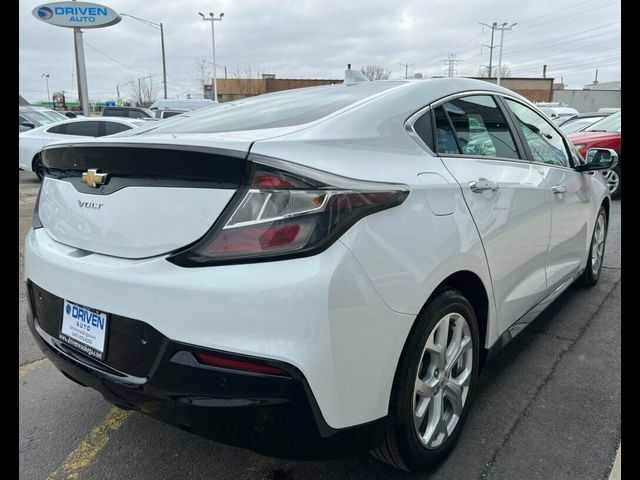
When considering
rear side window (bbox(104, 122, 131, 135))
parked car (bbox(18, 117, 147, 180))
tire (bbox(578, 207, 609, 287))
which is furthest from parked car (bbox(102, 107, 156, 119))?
tire (bbox(578, 207, 609, 287))

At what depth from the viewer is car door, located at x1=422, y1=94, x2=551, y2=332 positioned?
2.20 meters

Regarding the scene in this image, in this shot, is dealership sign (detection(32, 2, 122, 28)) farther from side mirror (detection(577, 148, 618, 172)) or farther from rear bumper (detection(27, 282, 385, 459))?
rear bumper (detection(27, 282, 385, 459))

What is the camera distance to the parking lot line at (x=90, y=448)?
2186 mm

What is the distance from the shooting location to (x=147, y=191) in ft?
5.50

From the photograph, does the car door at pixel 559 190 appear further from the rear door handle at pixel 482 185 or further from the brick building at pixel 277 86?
the brick building at pixel 277 86

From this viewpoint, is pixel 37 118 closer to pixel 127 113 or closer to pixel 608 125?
pixel 127 113

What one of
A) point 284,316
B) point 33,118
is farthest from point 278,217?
point 33,118

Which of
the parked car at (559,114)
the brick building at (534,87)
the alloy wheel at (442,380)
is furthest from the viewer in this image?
the brick building at (534,87)

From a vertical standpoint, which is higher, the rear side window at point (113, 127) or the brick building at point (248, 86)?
the brick building at point (248, 86)

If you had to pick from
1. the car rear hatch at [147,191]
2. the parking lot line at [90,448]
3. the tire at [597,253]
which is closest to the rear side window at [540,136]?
the tire at [597,253]

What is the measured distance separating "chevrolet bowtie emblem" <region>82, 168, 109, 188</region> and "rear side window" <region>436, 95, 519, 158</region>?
1.37 meters

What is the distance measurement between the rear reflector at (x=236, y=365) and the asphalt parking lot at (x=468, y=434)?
88 cm

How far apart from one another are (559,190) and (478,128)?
86 centimetres

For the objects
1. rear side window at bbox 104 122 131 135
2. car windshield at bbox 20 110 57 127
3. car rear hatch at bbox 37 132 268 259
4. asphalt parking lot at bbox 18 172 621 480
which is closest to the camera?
car rear hatch at bbox 37 132 268 259
